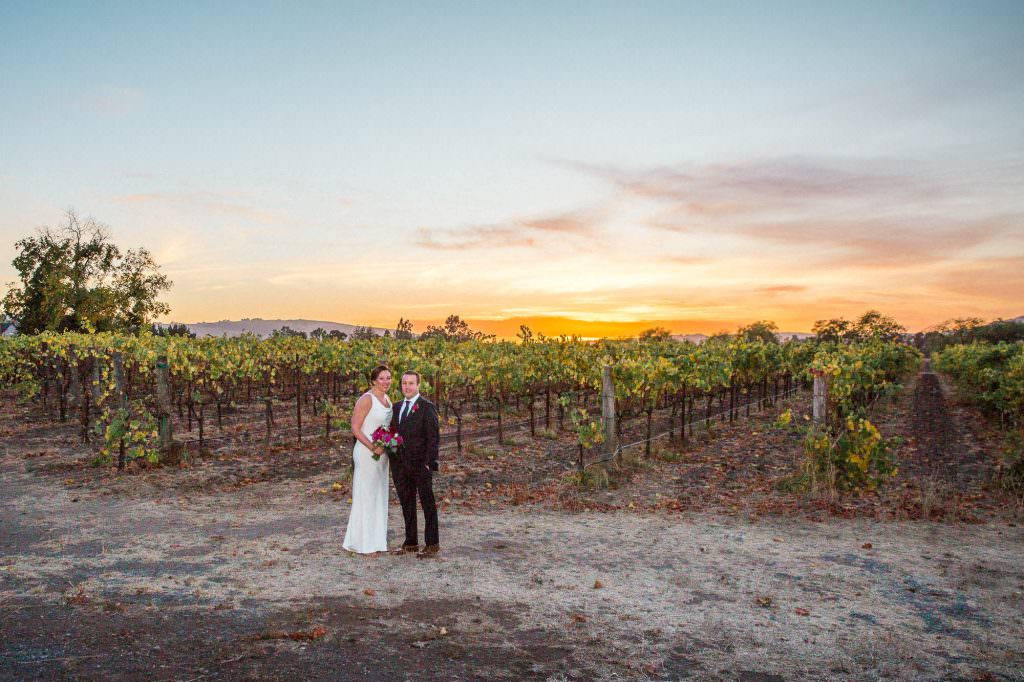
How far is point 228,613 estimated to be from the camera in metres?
5.45

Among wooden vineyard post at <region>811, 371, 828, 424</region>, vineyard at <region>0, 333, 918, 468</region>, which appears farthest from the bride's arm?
wooden vineyard post at <region>811, 371, 828, 424</region>

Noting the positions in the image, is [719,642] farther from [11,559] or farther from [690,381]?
[690,381]

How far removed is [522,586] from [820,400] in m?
7.92

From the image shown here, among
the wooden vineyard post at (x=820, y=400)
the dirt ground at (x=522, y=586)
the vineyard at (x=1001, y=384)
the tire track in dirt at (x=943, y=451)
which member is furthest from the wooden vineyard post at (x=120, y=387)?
the vineyard at (x=1001, y=384)

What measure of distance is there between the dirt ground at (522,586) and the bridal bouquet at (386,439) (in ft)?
3.74

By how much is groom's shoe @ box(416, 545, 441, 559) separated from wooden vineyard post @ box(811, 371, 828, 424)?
23.9ft

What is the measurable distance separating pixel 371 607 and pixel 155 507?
5534mm

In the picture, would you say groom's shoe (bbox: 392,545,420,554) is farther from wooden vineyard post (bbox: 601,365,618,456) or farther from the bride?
wooden vineyard post (bbox: 601,365,618,456)

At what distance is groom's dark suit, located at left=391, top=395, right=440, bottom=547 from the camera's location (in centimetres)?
694

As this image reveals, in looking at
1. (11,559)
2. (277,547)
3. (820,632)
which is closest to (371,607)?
(277,547)

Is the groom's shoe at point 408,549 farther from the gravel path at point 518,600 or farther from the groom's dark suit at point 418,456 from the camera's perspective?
the gravel path at point 518,600

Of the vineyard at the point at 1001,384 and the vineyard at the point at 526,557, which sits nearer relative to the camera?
the vineyard at the point at 526,557

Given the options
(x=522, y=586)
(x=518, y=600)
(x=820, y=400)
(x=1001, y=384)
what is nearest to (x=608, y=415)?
(x=820, y=400)

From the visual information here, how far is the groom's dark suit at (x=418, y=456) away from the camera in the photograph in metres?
6.94
